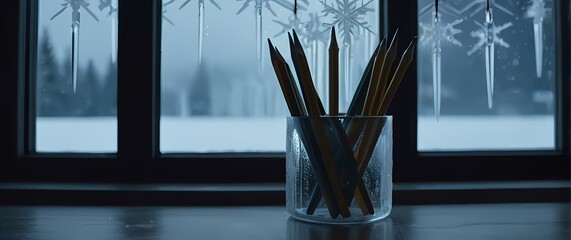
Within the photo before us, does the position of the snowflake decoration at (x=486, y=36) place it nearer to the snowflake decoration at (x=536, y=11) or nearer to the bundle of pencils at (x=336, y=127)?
the snowflake decoration at (x=536, y=11)

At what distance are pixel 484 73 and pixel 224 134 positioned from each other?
0.53 m

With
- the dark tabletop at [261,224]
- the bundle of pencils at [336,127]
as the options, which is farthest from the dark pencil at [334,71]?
the dark tabletop at [261,224]

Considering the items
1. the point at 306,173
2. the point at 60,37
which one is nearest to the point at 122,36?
the point at 60,37

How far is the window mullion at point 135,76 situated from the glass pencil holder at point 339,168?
36 cm

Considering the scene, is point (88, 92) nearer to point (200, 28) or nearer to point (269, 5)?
point (200, 28)

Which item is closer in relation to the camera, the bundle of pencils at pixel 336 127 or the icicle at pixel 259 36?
the bundle of pencils at pixel 336 127

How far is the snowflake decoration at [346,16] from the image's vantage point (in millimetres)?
1040

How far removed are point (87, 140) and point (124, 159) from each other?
9 centimetres

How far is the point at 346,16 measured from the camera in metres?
1.04

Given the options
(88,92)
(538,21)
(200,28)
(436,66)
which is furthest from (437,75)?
(88,92)

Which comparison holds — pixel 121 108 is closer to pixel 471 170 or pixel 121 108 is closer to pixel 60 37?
pixel 60 37

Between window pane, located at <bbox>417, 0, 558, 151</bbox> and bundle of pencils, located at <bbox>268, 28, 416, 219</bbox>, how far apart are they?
0.33 metres

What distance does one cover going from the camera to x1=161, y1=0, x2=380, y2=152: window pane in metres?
1.04

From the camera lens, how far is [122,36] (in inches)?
39.8
